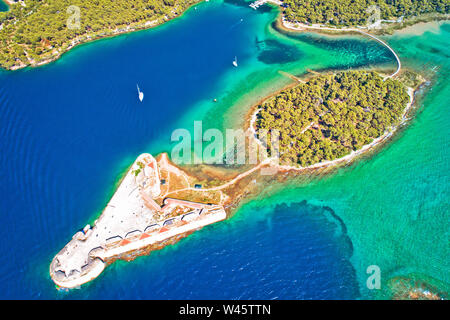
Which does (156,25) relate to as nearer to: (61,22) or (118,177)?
(61,22)

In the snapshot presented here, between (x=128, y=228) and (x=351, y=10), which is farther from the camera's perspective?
(x=351, y=10)

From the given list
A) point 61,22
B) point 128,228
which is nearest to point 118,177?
point 128,228

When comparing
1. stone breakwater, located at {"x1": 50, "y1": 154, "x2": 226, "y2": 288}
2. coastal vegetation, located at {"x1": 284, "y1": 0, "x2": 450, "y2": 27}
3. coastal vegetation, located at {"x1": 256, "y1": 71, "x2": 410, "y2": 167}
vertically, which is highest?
coastal vegetation, located at {"x1": 284, "y1": 0, "x2": 450, "y2": 27}

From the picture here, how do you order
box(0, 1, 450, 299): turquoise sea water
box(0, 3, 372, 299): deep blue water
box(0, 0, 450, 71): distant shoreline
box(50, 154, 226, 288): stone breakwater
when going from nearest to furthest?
1. box(0, 3, 372, 299): deep blue water
2. box(0, 1, 450, 299): turquoise sea water
3. box(50, 154, 226, 288): stone breakwater
4. box(0, 0, 450, 71): distant shoreline

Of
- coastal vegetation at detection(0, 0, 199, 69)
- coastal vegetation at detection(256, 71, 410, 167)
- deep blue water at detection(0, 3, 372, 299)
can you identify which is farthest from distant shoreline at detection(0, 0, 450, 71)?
coastal vegetation at detection(256, 71, 410, 167)

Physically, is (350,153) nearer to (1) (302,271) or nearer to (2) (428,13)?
(1) (302,271)

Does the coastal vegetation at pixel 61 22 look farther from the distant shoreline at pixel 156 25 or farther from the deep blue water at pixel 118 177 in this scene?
the deep blue water at pixel 118 177

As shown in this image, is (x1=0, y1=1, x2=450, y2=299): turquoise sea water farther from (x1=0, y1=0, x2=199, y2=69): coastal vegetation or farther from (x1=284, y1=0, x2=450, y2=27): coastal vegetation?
(x1=284, y1=0, x2=450, y2=27): coastal vegetation

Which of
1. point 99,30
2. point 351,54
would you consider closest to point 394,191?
point 351,54
